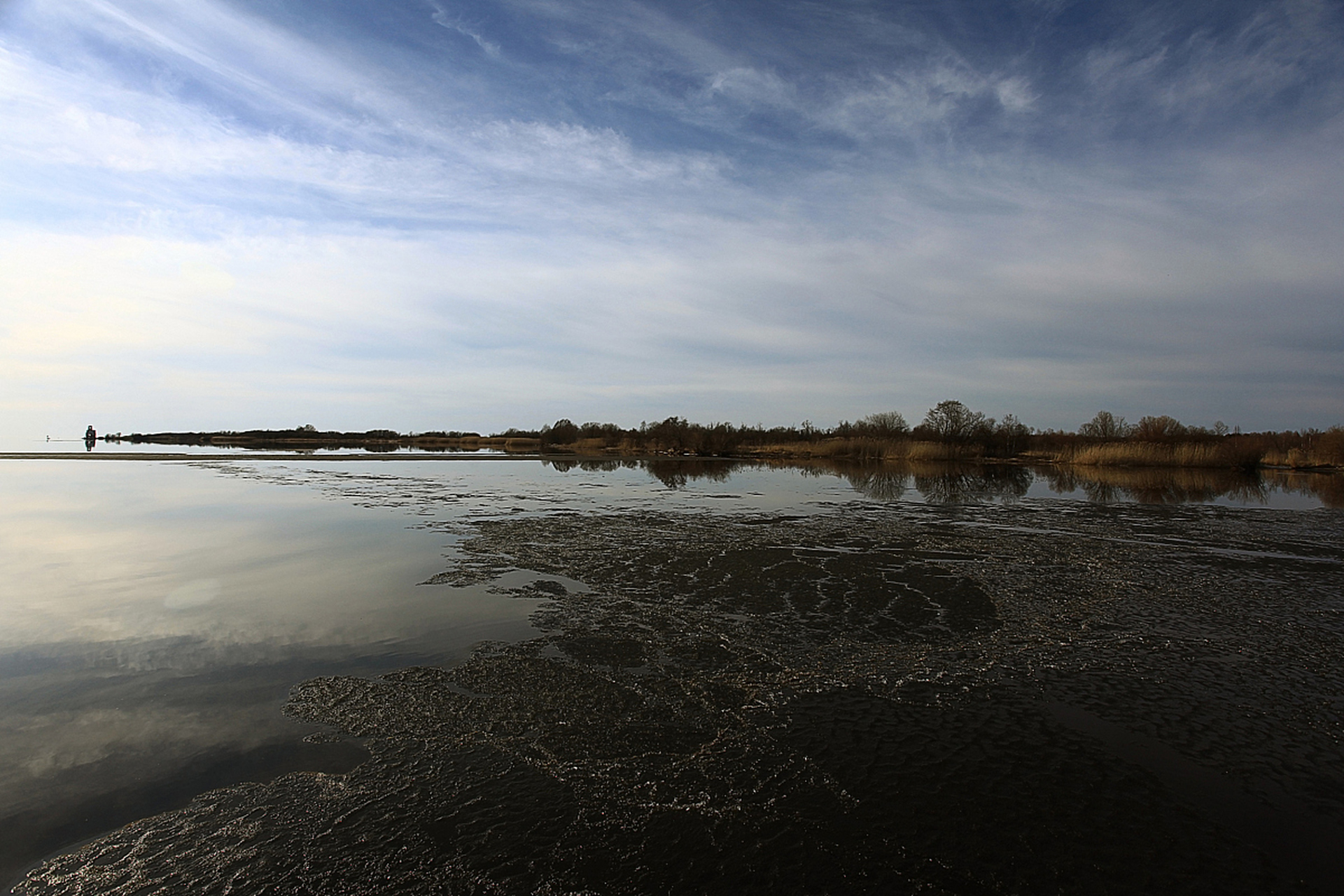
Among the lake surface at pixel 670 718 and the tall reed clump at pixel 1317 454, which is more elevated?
the tall reed clump at pixel 1317 454

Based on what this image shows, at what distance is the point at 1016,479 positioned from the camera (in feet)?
98.4

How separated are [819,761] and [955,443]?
5269 cm

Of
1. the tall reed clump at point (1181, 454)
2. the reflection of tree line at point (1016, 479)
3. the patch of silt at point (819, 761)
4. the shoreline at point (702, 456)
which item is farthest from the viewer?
the tall reed clump at point (1181, 454)

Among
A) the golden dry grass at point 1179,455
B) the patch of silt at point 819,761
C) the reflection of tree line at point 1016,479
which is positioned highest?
the golden dry grass at point 1179,455

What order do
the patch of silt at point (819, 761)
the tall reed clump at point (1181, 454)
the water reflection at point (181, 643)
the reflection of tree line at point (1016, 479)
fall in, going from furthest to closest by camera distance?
the tall reed clump at point (1181, 454) → the reflection of tree line at point (1016, 479) → the water reflection at point (181, 643) → the patch of silt at point (819, 761)

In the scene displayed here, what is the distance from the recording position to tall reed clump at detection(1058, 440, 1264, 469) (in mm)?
38469

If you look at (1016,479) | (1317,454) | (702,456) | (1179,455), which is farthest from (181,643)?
(1317,454)

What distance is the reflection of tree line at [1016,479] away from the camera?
2134 cm

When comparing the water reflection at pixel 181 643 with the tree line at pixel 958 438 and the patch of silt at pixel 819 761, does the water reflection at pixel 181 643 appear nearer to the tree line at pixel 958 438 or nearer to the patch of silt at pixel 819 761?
the patch of silt at pixel 819 761

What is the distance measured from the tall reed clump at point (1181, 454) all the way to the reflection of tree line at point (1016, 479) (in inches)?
24.5

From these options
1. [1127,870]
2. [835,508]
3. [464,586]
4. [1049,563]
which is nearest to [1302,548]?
[1049,563]

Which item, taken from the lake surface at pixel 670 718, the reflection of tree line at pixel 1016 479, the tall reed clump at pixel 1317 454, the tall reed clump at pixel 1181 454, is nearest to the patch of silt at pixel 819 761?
the lake surface at pixel 670 718

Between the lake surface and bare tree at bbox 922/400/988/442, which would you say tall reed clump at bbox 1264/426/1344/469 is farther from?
the lake surface

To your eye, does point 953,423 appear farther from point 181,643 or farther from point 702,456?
point 181,643
